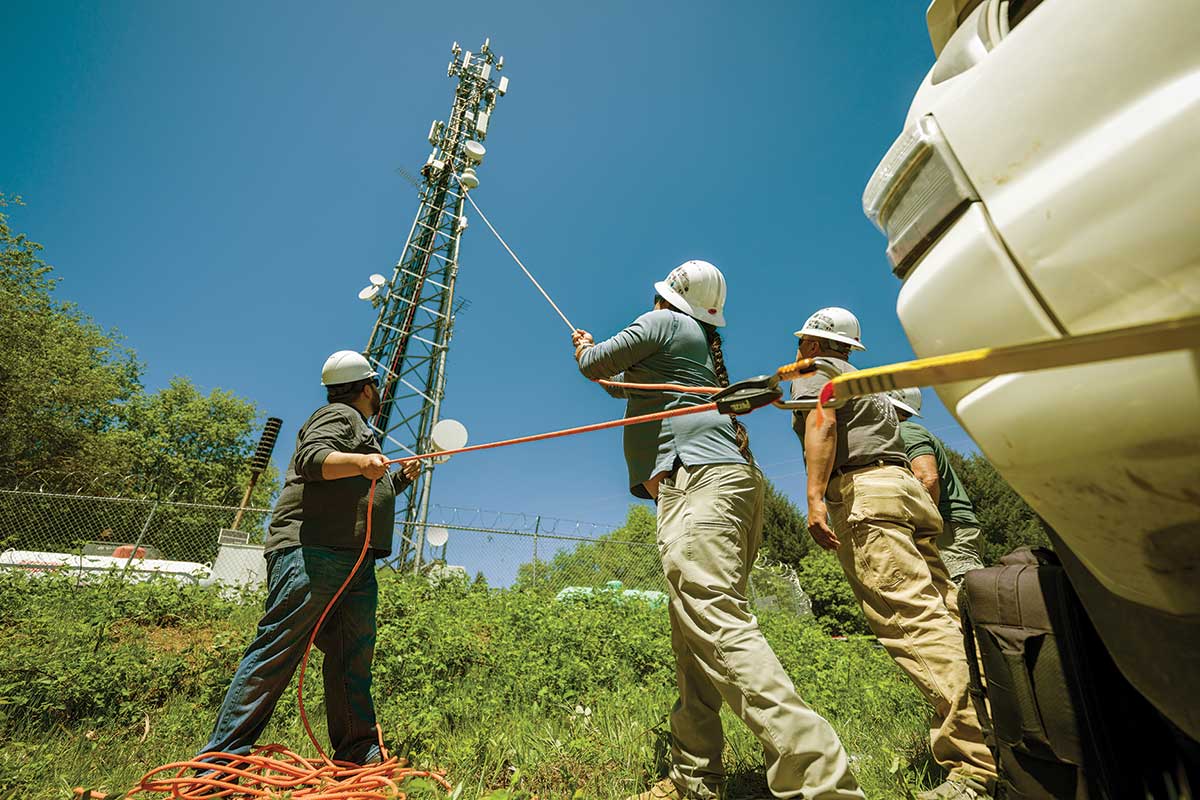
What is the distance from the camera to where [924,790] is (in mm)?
2162

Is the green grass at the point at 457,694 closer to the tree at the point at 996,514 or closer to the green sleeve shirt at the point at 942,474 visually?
the green sleeve shirt at the point at 942,474

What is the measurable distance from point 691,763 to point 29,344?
3229 cm

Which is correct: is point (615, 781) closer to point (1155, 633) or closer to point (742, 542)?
point (742, 542)

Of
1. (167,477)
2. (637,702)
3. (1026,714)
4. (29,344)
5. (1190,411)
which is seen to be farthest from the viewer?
(167,477)

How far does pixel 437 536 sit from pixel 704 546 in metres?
9.52

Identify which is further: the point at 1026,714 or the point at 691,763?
the point at 691,763

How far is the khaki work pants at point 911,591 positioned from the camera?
2.09 meters

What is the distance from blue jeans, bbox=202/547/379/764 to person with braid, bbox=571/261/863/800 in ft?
4.89

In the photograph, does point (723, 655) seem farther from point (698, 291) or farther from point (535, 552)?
point (535, 552)

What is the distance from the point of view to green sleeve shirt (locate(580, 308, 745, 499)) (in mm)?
2299

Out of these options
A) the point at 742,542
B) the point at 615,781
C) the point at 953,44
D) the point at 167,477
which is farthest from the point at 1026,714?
the point at 167,477

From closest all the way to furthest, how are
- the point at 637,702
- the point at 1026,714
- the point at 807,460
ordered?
the point at 1026,714
the point at 807,460
the point at 637,702

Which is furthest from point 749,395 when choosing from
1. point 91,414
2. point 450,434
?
point 91,414

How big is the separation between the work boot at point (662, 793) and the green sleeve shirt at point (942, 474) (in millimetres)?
2616
